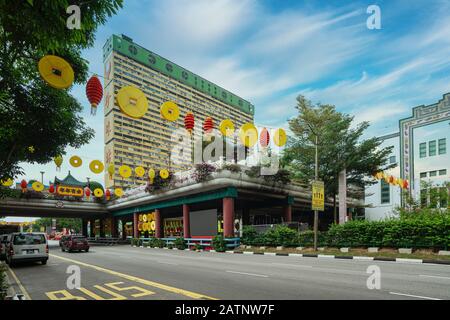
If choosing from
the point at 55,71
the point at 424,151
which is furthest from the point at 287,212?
the point at 55,71

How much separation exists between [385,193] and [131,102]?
39.6m

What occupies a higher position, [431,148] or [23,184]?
[431,148]

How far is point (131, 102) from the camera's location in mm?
9438

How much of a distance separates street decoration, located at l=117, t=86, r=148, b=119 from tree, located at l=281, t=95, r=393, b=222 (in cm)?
2124

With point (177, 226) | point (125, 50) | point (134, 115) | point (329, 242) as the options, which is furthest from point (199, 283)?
point (125, 50)

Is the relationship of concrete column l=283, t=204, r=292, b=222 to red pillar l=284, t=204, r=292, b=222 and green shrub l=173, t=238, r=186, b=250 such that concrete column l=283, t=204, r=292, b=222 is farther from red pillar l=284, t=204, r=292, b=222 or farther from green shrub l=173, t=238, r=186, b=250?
green shrub l=173, t=238, r=186, b=250

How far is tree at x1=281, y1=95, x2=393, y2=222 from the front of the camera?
2916 cm

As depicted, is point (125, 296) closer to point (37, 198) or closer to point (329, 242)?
point (329, 242)

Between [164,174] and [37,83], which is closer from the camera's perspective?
[37,83]

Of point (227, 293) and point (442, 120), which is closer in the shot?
point (227, 293)

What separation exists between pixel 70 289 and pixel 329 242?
686 inches

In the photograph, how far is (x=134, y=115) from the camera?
376 inches

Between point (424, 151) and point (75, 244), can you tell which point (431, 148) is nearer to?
point (424, 151)

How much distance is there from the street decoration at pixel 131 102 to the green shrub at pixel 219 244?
18437 mm
